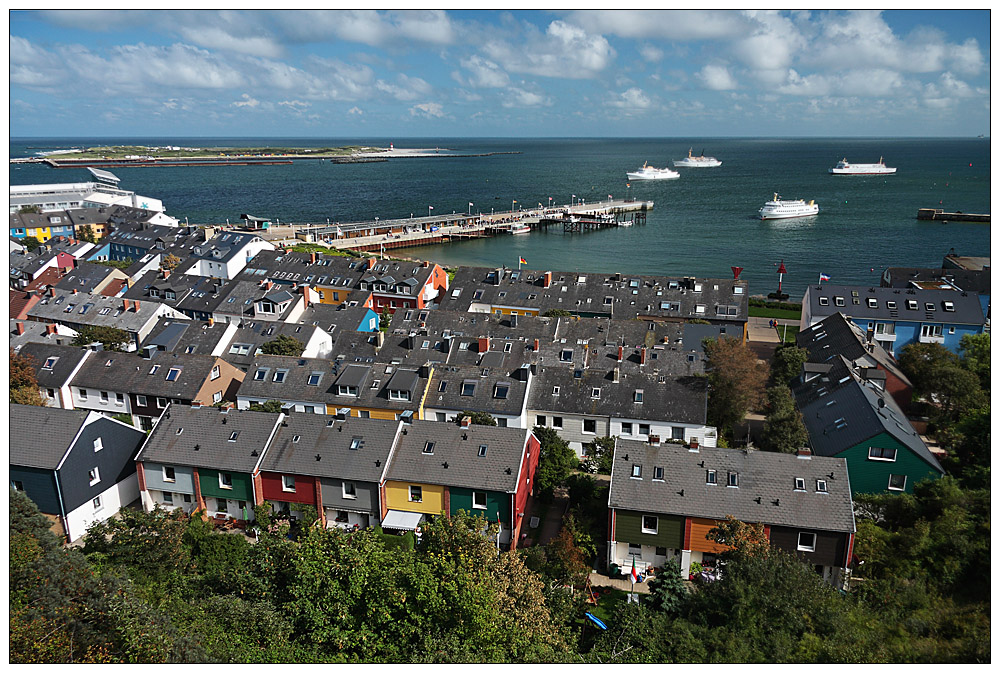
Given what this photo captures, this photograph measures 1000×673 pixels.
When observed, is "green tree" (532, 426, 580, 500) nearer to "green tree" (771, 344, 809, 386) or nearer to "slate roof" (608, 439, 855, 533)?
"slate roof" (608, 439, 855, 533)

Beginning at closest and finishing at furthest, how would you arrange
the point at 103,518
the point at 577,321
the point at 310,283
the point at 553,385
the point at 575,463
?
the point at 103,518
the point at 575,463
the point at 553,385
the point at 577,321
the point at 310,283

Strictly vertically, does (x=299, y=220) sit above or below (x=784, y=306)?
above

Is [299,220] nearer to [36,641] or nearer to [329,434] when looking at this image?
[329,434]

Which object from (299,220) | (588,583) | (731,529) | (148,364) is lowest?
(588,583)

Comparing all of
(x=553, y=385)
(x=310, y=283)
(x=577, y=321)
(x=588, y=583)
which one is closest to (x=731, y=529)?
(x=588, y=583)

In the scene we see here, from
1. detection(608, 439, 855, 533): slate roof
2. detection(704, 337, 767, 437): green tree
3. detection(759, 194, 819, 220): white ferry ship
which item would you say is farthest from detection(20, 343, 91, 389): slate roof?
detection(759, 194, 819, 220): white ferry ship

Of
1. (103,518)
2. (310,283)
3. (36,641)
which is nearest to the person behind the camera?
(36,641)

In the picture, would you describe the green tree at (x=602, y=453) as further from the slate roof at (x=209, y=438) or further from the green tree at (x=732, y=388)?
the slate roof at (x=209, y=438)
